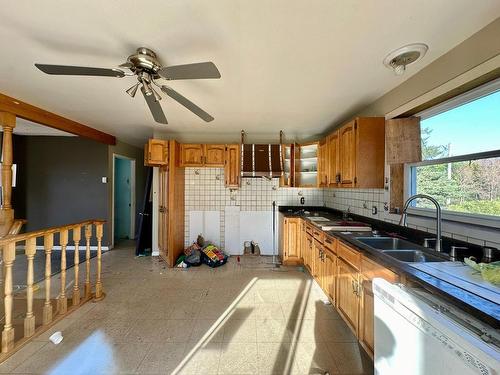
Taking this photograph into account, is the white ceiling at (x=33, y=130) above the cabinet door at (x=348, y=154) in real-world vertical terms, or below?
above

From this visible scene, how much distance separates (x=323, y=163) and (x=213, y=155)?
189cm

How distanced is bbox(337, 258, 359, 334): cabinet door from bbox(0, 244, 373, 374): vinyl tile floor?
0.77 feet

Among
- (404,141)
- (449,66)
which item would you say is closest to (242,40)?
(449,66)

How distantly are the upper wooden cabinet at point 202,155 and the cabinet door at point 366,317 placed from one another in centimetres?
296

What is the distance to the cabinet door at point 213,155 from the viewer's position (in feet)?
13.2

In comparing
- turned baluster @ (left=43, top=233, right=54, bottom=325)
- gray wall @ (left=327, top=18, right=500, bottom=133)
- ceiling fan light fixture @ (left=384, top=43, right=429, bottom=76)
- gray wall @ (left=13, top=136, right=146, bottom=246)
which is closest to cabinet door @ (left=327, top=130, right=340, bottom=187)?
gray wall @ (left=327, top=18, right=500, bottom=133)

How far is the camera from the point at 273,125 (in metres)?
3.73

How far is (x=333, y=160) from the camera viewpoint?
3086 mm

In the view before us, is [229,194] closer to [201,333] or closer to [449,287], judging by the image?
[201,333]

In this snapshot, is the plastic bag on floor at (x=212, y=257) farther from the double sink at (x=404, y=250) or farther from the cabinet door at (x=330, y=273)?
the double sink at (x=404, y=250)

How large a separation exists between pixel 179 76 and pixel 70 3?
0.66 metres

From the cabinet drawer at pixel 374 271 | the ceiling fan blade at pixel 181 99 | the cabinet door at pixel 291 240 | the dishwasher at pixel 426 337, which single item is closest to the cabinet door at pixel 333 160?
the cabinet door at pixel 291 240

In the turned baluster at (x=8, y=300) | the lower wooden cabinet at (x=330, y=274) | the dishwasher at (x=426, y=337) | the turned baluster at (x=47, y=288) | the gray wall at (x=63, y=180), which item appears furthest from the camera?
the gray wall at (x=63, y=180)

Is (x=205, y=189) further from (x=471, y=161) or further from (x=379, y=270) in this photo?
(x=471, y=161)
